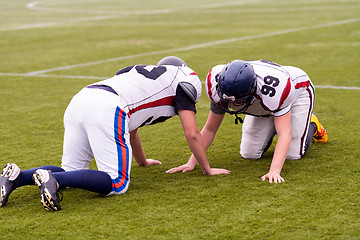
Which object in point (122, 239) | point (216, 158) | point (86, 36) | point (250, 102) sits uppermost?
point (250, 102)

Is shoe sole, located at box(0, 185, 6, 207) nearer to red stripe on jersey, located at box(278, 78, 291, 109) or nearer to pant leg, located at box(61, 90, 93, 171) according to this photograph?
pant leg, located at box(61, 90, 93, 171)

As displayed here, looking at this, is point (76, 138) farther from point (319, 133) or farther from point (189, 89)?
point (319, 133)

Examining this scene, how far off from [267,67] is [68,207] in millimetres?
1918

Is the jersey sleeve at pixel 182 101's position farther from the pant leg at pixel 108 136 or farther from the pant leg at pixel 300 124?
the pant leg at pixel 300 124

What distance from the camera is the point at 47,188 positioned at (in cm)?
384

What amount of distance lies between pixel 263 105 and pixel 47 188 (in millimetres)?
1783

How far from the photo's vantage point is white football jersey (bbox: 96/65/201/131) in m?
4.33

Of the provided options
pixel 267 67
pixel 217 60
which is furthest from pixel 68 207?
pixel 217 60

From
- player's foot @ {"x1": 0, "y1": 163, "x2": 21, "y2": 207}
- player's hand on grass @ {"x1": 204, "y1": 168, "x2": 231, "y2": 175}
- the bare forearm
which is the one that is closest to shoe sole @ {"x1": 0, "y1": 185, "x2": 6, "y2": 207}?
player's foot @ {"x1": 0, "y1": 163, "x2": 21, "y2": 207}

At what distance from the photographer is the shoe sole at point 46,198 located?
12.6 feet

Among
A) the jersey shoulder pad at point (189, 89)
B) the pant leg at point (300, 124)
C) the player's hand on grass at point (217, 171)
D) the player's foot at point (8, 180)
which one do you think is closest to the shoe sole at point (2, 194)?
the player's foot at point (8, 180)

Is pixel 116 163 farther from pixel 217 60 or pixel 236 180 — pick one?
pixel 217 60

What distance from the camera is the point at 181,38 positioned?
49.5 feet

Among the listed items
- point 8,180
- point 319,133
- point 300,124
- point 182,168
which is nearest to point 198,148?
point 182,168
